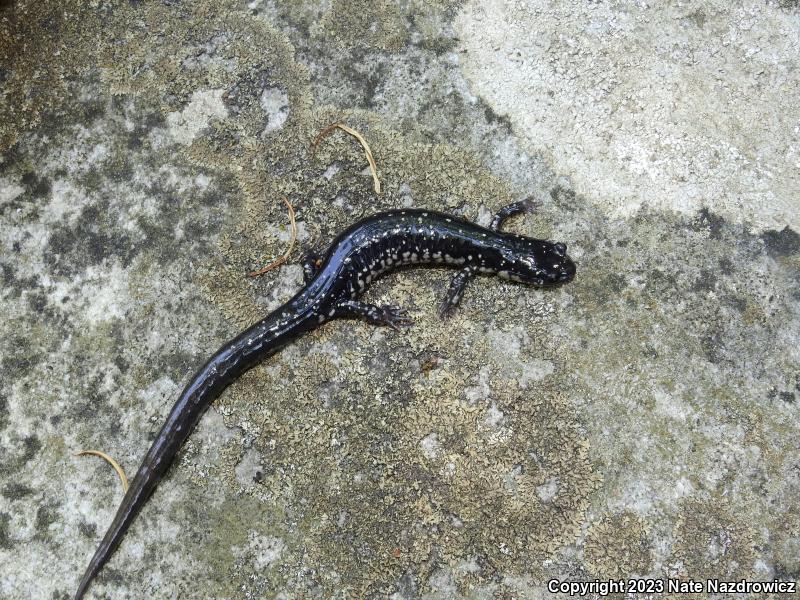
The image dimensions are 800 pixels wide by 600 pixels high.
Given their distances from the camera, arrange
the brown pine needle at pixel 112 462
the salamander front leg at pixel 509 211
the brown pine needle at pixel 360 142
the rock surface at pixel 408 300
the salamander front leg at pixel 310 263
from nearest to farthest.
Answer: the rock surface at pixel 408 300, the brown pine needle at pixel 112 462, the salamander front leg at pixel 310 263, the salamander front leg at pixel 509 211, the brown pine needle at pixel 360 142

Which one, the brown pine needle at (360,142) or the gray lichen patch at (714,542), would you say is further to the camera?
the brown pine needle at (360,142)

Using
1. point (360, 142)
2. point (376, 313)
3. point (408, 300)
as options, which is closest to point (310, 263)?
point (376, 313)

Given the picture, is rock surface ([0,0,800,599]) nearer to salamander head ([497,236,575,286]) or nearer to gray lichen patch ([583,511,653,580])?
gray lichen patch ([583,511,653,580])

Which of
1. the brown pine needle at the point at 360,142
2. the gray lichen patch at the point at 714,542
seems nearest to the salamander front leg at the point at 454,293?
the brown pine needle at the point at 360,142

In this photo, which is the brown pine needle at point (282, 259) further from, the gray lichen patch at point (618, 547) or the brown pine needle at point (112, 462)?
the gray lichen patch at point (618, 547)

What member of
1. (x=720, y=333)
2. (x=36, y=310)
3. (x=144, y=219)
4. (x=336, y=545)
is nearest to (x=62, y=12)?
(x=144, y=219)

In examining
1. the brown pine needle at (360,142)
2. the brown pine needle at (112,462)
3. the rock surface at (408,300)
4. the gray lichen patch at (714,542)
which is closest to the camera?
the gray lichen patch at (714,542)
